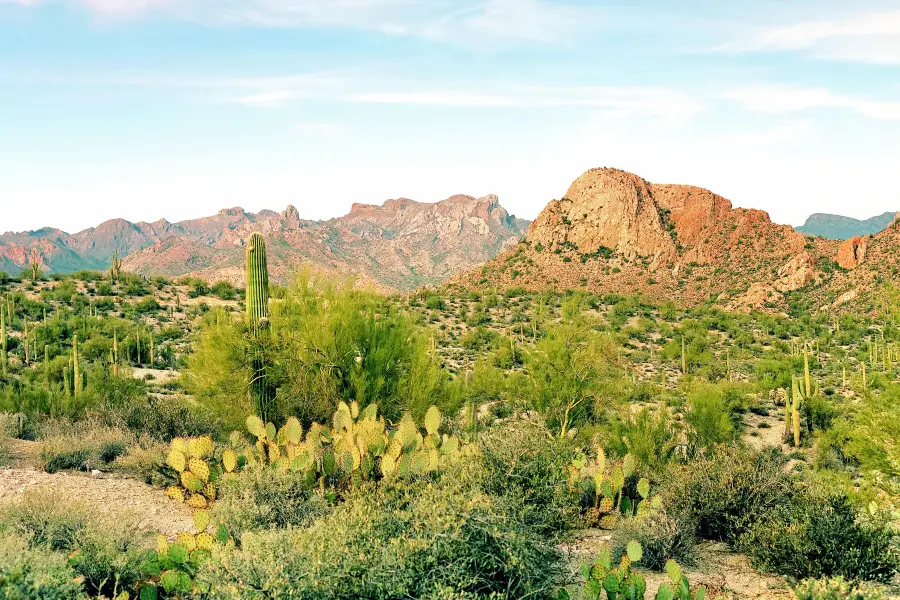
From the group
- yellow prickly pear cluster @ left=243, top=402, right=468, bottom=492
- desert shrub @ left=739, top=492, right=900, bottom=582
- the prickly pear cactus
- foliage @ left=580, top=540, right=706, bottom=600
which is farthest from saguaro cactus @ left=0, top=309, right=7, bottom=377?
desert shrub @ left=739, top=492, right=900, bottom=582

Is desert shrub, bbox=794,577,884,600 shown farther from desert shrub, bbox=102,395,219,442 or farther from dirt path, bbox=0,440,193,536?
desert shrub, bbox=102,395,219,442

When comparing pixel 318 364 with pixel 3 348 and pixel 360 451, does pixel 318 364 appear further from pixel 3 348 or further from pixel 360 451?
pixel 3 348

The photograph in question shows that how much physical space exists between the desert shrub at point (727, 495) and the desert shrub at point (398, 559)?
5.01m

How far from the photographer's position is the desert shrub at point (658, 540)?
9234 mm

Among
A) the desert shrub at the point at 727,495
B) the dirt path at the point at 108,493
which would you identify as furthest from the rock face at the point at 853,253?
the dirt path at the point at 108,493

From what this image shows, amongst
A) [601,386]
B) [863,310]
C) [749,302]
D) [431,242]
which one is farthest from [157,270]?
[601,386]

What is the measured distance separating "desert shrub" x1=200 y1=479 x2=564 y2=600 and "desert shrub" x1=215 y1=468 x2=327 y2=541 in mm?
2044

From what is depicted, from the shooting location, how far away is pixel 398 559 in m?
5.51

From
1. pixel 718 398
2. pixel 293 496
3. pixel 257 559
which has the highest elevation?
pixel 257 559

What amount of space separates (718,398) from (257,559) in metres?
20.7

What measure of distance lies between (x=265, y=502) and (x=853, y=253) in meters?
59.6

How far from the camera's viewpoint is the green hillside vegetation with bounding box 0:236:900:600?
585 cm

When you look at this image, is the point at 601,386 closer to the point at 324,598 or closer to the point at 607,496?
the point at 607,496

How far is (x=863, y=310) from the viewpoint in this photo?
151 ft
